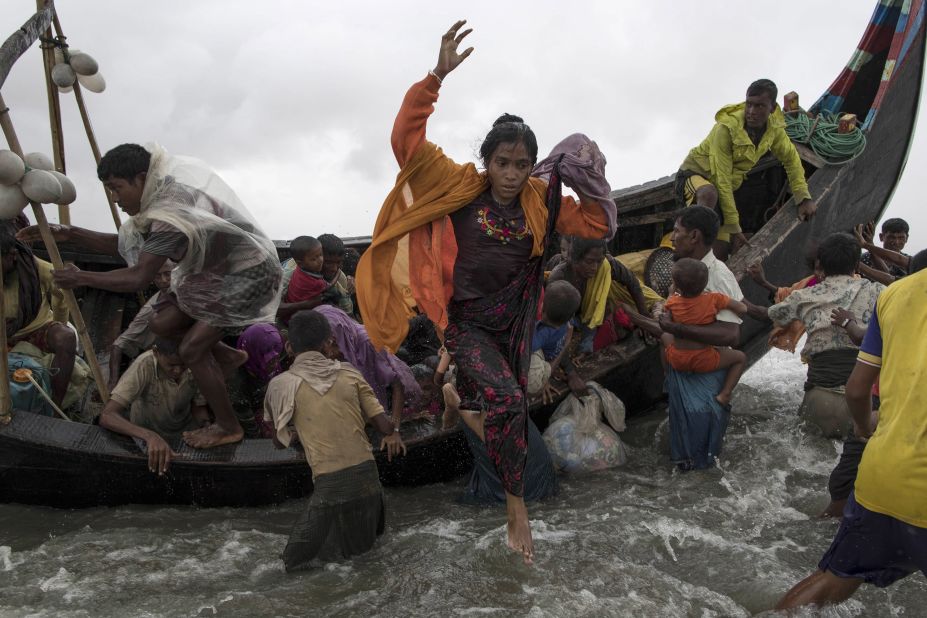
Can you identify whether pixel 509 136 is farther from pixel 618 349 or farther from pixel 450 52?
pixel 618 349

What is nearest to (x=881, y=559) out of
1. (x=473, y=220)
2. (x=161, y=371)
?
(x=473, y=220)

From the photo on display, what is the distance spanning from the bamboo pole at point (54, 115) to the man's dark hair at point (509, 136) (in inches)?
100

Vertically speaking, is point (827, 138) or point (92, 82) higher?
point (92, 82)

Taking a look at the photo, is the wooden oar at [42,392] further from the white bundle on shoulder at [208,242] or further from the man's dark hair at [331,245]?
the man's dark hair at [331,245]

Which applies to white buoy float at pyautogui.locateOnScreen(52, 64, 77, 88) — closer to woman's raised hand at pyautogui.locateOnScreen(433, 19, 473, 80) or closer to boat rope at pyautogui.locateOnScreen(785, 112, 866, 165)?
woman's raised hand at pyautogui.locateOnScreen(433, 19, 473, 80)

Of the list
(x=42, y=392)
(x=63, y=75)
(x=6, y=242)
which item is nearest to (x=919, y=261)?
(x=42, y=392)

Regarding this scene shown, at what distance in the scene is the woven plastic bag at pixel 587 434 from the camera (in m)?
4.38

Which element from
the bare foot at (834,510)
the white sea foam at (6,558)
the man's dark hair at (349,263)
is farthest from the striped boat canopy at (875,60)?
the white sea foam at (6,558)

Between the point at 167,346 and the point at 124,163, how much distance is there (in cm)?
93

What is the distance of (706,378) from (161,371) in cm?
302

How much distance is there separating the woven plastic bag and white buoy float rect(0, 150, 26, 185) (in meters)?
2.99

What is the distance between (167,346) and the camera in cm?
388

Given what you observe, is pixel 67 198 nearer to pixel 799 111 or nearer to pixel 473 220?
pixel 473 220

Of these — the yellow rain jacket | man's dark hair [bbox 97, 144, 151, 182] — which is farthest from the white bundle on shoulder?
the yellow rain jacket
